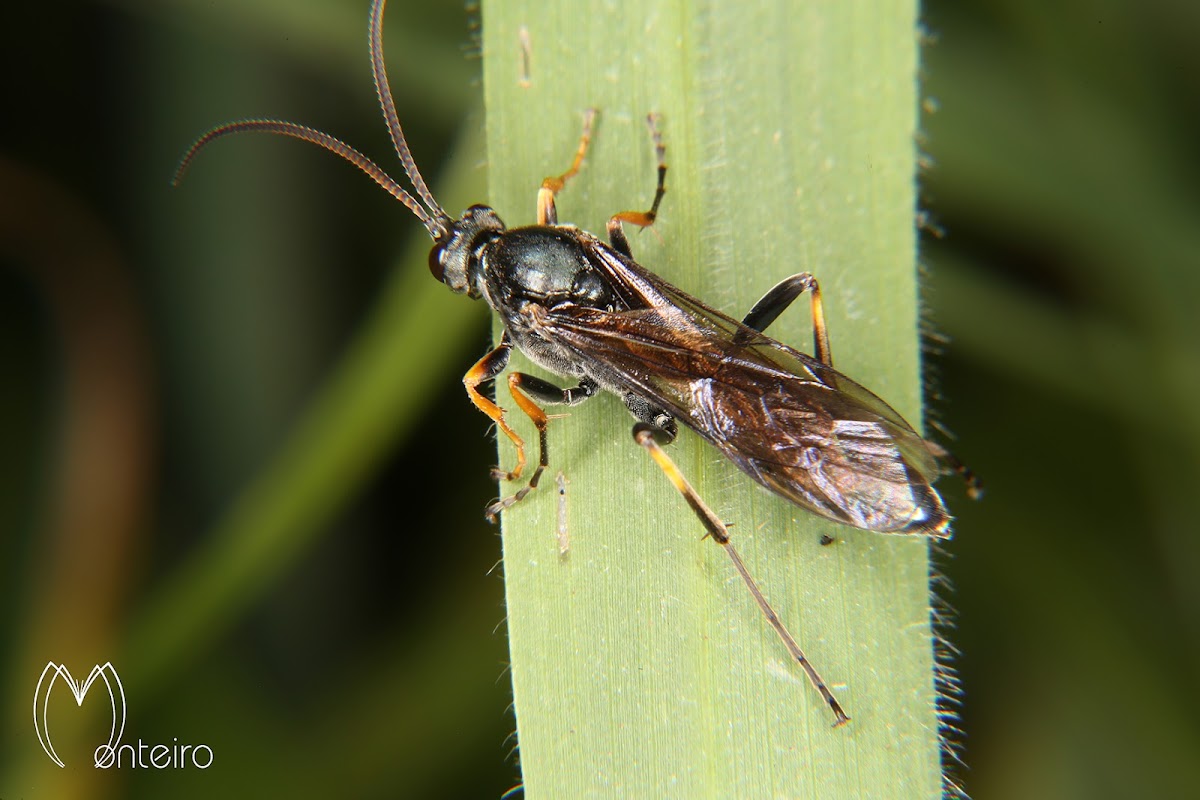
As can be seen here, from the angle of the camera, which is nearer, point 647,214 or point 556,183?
point 647,214

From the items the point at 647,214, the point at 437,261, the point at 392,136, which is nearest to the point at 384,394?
the point at 437,261

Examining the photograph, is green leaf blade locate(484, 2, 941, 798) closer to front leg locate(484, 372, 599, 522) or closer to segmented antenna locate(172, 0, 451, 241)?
front leg locate(484, 372, 599, 522)

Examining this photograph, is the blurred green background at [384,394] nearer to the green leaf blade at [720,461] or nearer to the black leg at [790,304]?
the green leaf blade at [720,461]

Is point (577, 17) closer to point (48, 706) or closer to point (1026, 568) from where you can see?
point (1026, 568)

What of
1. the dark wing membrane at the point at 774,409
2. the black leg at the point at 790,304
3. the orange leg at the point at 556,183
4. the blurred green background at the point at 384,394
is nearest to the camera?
the dark wing membrane at the point at 774,409

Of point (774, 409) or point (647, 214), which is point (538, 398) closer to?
point (647, 214)

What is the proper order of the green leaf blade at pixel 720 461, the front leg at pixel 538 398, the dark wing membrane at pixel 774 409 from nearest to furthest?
the green leaf blade at pixel 720 461 < the dark wing membrane at pixel 774 409 < the front leg at pixel 538 398

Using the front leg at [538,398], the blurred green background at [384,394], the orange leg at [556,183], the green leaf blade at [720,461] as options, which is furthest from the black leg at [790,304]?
the blurred green background at [384,394]
